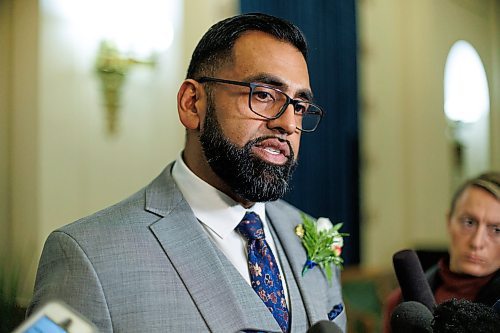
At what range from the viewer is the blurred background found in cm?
325

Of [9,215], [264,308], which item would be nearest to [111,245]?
[264,308]

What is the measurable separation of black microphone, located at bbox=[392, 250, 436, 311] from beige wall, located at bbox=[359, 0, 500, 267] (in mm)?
4577

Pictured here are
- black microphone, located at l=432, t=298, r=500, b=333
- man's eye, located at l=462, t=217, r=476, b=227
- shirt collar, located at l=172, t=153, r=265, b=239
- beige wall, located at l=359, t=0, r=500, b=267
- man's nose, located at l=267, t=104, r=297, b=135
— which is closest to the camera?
black microphone, located at l=432, t=298, r=500, b=333

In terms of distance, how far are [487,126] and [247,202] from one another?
5248mm

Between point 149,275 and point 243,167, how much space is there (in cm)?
29

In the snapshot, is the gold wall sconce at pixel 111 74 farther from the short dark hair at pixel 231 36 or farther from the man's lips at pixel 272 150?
the man's lips at pixel 272 150

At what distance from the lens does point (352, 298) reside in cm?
422

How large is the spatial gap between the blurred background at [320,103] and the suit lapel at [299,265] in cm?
116

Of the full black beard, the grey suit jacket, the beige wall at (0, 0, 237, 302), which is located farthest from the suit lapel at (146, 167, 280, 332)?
the beige wall at (0, 0, 237, 302)

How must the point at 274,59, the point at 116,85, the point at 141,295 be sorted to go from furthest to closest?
the point at 116,85 < the point at 274,59 < the point at 141,295

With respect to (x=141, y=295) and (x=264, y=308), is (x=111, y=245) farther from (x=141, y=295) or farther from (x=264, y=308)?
(x=264, y=308)

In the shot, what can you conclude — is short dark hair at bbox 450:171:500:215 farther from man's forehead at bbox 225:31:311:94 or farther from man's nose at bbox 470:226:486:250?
man's forehead at bbox 225:31:311:94

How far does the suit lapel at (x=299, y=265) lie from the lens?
5.15 feet

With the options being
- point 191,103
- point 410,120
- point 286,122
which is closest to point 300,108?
point 286,122
